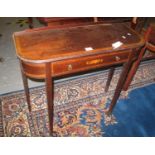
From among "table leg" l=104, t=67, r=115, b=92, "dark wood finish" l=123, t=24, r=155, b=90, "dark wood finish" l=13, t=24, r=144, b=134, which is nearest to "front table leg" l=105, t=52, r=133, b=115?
"dark wood finish" l=13, t=24, r=144, b=134

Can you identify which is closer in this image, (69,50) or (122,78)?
(69,50)

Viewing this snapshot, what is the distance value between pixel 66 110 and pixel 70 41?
2.72 ft

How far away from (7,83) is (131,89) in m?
1.50

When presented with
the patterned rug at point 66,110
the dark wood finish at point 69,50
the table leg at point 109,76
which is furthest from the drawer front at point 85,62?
the patterned rug at point 66,110

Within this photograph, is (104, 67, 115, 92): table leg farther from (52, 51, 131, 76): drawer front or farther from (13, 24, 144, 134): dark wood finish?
(52, 51, 131, 76): drawer front

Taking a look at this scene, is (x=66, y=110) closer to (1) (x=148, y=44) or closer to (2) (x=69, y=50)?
(2) (x=69, y=50)

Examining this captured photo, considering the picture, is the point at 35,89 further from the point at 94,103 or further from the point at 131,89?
the point at 131,89

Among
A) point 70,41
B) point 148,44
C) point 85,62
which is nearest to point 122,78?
point 85,62

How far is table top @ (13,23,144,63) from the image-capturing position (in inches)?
47.1

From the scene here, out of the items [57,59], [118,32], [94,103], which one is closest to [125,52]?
[118,32]

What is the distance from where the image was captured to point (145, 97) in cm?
216

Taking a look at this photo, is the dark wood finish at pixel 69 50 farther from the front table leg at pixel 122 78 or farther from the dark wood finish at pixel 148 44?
the dark wood finish at pixel 148 44

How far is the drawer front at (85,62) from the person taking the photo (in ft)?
3.99

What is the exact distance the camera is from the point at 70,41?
1.37 m
